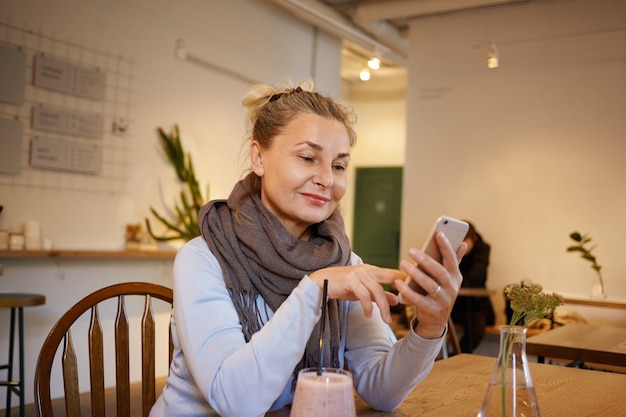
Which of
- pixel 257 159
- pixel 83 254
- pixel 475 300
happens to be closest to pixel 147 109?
pixel 83 254

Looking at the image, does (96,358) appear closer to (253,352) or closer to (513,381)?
(253,352)

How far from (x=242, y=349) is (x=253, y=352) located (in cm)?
3

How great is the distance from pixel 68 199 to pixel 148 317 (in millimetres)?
3037

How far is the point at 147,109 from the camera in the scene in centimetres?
488

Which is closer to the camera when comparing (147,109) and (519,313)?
(519,313)

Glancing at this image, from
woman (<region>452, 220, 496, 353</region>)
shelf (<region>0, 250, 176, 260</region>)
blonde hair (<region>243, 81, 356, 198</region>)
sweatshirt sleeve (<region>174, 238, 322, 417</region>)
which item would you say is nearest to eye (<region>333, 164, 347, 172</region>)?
blonde hair (<region>243, 81, 356, 198</region>)

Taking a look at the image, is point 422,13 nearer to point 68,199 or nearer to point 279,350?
point 68,199

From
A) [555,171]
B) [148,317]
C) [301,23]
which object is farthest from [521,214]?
[148,317]

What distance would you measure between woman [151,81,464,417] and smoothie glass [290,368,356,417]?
0.21 m

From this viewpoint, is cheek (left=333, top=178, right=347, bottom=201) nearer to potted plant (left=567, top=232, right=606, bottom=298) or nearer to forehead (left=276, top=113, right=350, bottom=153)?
forehead (left=276, top=113, right=350, bottom=153)

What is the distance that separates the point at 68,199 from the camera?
14.1 ft

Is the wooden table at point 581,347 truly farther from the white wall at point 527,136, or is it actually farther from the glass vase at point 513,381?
the white wall at point 527,136

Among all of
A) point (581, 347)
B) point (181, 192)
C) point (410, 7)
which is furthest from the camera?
point (410, 7)

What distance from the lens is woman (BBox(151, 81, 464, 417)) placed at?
1.07 metres
